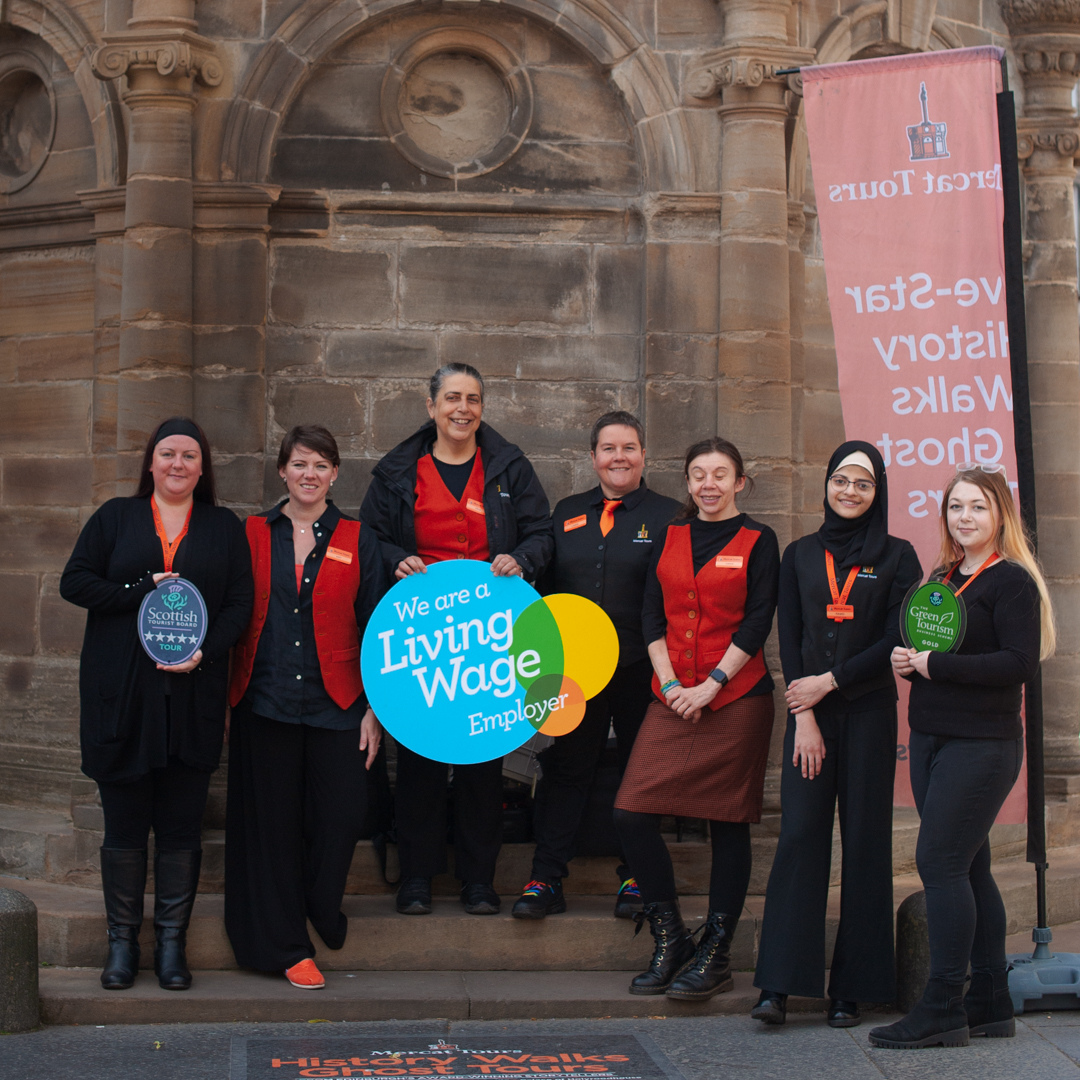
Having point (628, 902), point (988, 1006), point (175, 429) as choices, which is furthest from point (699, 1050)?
point (175, 429)

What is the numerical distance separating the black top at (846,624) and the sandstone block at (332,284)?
2.75 m

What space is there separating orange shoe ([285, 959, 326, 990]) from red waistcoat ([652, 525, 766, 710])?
171 cm

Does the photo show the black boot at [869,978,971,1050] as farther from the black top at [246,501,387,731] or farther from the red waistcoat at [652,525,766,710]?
the black top at [246,501,387,731]

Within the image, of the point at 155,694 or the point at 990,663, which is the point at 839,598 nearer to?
the point at 990,663

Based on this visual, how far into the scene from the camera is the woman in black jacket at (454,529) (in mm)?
5512

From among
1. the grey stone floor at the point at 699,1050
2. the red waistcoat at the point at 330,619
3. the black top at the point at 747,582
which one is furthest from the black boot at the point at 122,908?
the black top at the point at 747,582

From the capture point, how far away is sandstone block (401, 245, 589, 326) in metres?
6.81

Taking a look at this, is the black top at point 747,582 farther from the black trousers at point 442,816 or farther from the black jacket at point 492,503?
the black trousers at point 442,816

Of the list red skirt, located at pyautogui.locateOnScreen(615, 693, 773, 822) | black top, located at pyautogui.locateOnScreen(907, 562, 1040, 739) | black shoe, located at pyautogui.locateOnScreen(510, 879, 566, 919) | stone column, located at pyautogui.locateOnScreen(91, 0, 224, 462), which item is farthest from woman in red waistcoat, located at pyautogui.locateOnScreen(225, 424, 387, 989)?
black top, located at pyautogui.locateOnScreen(907, 562, 1040, 739)

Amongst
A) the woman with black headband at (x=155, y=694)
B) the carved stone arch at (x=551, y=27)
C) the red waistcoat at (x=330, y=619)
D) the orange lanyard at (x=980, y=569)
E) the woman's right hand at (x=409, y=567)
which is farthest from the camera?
the carved stone arch at (x=551, y=27)

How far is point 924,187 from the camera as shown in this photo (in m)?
5.83

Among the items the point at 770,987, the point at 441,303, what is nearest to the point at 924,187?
the point at 441,303

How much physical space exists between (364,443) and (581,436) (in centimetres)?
105

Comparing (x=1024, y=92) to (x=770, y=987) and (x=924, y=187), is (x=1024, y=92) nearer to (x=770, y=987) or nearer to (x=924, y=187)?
(x=924, y=187)
